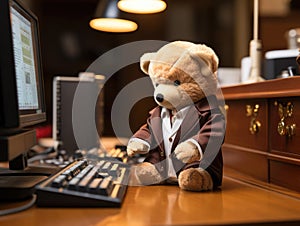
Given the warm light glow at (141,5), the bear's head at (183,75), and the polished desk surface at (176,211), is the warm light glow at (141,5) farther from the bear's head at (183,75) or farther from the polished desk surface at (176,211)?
the polished desk surface at (176,211)

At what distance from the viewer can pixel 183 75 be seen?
2.91 feet

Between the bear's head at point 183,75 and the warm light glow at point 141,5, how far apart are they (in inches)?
17.0

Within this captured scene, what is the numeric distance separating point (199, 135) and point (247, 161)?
361 mm

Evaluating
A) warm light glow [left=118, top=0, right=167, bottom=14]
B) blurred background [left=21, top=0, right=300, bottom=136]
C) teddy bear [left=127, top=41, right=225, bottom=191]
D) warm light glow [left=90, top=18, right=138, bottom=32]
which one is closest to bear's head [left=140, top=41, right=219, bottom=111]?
teddy bear [left=127, top=41, right=225, bottom=191]

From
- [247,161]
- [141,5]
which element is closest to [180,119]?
[247,161]

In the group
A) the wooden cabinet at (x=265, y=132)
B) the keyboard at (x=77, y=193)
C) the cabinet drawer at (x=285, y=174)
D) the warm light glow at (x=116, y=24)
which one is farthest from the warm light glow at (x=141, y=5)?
the keyboard at (x=77, y=193)

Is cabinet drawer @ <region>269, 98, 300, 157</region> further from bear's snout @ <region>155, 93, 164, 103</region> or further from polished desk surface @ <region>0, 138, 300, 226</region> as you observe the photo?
bear's snout @ <region>155, 93, 164, 103</region>

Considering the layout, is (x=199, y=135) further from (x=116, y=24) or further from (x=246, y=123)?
(x=116, y=24)

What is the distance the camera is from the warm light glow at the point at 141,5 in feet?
4.26

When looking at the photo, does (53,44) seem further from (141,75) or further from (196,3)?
(141,75)

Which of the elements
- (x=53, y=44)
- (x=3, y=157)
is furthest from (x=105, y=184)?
(x=53, y=44)

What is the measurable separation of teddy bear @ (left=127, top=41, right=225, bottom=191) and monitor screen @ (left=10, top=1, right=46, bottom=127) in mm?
237

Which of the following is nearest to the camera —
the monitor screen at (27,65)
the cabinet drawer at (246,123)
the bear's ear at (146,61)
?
the monitor screen at (27,65)

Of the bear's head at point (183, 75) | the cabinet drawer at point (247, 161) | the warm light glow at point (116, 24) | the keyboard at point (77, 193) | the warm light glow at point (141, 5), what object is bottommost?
the cabinet drawer at point (247, 161)
